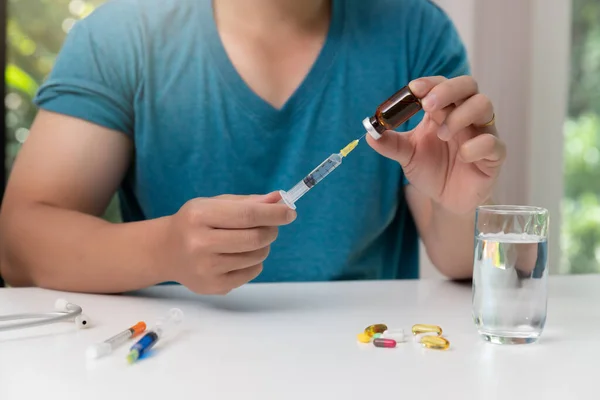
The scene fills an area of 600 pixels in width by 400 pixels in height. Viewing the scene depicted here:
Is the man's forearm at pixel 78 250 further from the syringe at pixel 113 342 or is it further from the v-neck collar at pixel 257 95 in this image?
the v-neck collar at pixel 257 95

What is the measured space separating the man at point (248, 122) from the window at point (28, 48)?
294 millimetres

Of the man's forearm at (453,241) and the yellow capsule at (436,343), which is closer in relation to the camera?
the yellow capsule at (436,343)

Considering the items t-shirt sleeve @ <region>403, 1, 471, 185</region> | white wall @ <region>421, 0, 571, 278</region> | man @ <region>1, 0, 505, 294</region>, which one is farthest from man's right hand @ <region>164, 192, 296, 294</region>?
white wall @ <region>421, 0, 571, 278</region>

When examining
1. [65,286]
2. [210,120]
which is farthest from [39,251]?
[210,120]

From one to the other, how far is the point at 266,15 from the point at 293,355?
68 centimetres

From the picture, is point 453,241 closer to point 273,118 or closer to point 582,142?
point 273,118

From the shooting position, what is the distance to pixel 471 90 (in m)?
0.71

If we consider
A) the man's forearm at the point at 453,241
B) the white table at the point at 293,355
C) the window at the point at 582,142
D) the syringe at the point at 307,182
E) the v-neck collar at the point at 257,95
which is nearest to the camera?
the white table at the point at 293,355

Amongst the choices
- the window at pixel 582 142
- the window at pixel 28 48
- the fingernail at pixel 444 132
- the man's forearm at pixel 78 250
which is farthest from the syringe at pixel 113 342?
the window at pixel 582 142

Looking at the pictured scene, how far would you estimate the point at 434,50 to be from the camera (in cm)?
109

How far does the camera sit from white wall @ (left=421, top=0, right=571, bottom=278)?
4.40 feet

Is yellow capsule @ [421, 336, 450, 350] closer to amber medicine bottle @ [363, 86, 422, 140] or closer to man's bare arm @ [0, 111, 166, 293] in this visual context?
amber medicine bottle @ [363, 86, 422, 140]

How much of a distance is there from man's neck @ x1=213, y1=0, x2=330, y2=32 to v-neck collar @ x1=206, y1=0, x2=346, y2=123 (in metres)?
0.03

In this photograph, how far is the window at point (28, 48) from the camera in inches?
50.0
